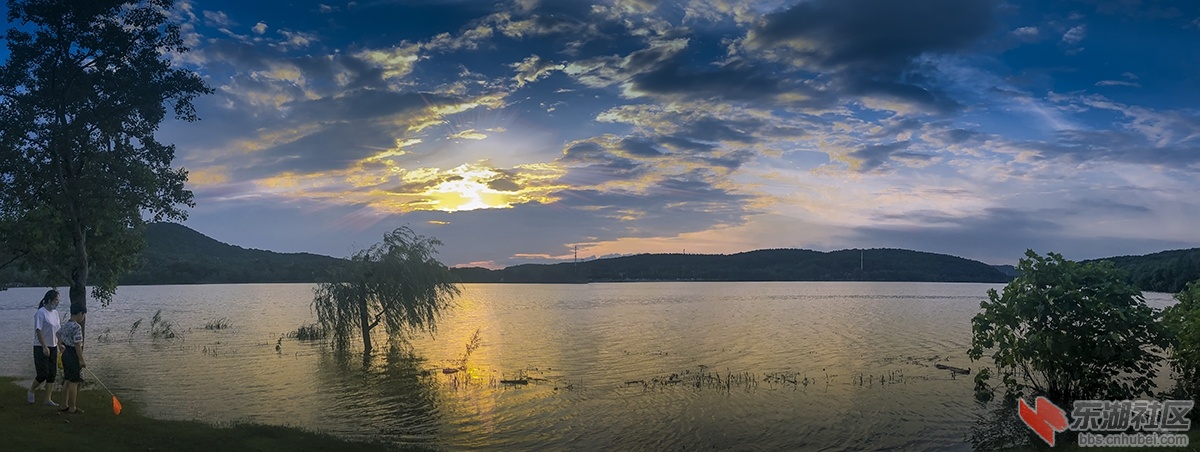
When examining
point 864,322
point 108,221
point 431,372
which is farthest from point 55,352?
point 864,322

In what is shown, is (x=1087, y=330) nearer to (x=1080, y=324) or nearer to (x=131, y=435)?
(x=1080, y=324)

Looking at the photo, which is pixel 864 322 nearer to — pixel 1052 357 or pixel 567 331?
pixel 567 331

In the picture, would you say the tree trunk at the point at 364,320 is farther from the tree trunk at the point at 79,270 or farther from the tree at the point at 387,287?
the tree trunk at the point at 79,270

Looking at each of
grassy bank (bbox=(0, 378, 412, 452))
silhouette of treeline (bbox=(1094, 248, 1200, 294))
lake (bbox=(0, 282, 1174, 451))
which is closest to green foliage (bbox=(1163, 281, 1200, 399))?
lake (bbox=(0, 282, 1174, 451))

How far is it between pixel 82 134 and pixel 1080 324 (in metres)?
35.3

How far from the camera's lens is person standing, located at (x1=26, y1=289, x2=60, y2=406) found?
16.1 meters

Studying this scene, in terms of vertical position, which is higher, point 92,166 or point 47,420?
point 92,166

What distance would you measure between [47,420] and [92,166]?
13438 mm

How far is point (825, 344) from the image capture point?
47969 mm

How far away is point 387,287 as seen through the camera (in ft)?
124

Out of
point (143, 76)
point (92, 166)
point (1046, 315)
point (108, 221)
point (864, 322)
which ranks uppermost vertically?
point (143, 76)

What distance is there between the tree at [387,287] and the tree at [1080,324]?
2835 centimetres

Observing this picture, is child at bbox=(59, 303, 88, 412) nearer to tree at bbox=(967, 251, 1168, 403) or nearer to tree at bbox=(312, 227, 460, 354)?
tree at bbox=(312, 227, 460, 354)

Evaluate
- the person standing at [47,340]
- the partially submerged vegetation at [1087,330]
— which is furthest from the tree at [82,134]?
the partially submerged vegetation at [1087,330]
